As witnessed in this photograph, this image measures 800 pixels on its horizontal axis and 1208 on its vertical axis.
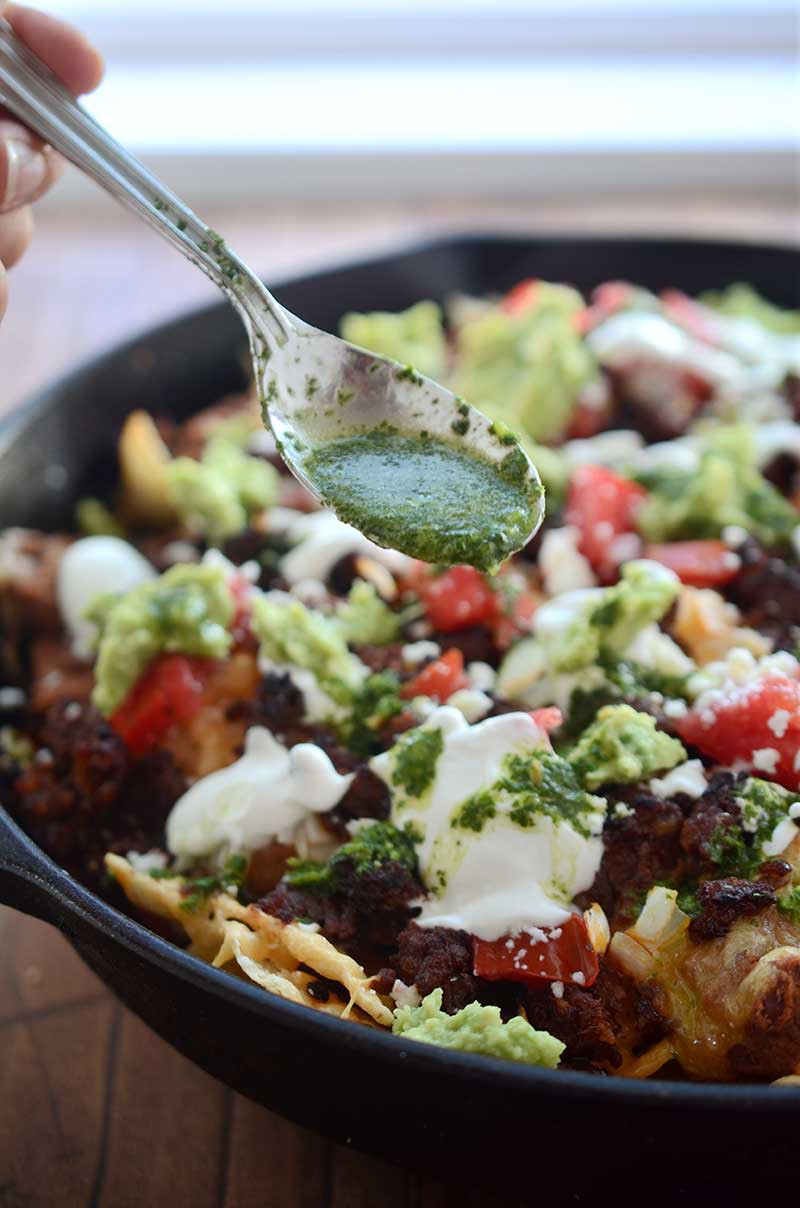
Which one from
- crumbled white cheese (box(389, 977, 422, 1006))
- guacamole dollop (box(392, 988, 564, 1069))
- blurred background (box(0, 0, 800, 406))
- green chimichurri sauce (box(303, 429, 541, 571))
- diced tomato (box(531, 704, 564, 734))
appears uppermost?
green chimichurri sauce (box(303, 429, 541, 571))

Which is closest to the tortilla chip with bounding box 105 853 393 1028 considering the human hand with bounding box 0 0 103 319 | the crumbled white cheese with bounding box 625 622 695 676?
the crumbled white cheese with bounding box 625 622 695 676

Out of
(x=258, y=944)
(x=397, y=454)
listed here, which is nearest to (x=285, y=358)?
(x=397, y=454)

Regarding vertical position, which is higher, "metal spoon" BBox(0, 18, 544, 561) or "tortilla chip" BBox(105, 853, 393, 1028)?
"metal spoon" BBox(0, 18, 544, 561)

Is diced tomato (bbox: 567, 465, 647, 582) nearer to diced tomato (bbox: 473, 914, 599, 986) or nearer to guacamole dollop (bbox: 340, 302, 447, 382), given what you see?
guacamole dollop (bbox: 340, 302, 447, 382)

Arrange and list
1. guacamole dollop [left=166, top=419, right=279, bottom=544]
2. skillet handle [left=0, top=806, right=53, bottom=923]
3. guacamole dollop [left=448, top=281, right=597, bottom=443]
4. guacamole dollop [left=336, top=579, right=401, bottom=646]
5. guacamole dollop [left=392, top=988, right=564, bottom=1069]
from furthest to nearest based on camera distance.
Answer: guacamole dollop [left=448, top=281, right=597, bottom=443], guacamole dollop [left=166, top=419, right=279, bottom=544], guacamole dollop [left=336, top=579, right=401, bottom=646], skillet handle [left=0, top=806, right=53, bottom=923], guacamole dollop [left=392, top=988, right=564, bottom=1069]

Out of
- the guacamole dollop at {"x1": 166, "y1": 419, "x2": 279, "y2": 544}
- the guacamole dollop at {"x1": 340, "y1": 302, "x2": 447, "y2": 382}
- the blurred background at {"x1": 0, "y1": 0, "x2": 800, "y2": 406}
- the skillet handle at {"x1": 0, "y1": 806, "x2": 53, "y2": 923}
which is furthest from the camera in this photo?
the blurred background at {"x1": 0, "y1": 0, "x2": 800, "y2": 406}

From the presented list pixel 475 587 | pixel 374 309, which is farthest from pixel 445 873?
pixel 374 309

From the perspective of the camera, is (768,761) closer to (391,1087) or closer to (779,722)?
(779,722)

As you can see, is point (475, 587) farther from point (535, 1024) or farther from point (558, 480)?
point (535, 1024)
